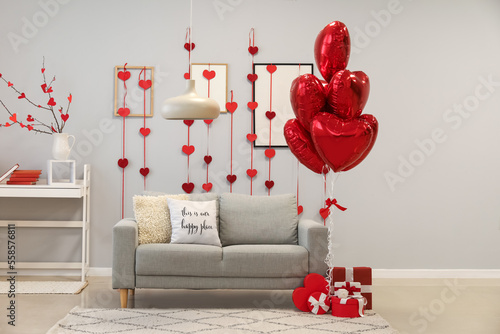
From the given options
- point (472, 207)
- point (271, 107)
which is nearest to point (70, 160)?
point (271, 107)

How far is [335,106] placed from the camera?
3.20 meters

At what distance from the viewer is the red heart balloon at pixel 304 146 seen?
11.1ft

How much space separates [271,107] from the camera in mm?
5141

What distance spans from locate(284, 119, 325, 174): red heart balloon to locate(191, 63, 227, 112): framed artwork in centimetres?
181

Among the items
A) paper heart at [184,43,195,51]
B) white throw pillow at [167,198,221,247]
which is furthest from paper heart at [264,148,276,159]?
paper heart at [184,43,195,51]

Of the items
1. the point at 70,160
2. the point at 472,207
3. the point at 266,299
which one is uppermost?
the point at 70,160

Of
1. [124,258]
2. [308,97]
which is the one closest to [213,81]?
[124,258]

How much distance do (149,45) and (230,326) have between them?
261 centimetres

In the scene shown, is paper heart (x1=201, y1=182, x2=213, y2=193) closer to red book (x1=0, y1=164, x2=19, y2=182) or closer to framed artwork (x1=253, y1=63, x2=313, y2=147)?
framed artwork (x1=253, y1=63, x2=313, y2=147)

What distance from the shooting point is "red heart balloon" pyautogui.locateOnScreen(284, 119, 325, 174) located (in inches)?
133

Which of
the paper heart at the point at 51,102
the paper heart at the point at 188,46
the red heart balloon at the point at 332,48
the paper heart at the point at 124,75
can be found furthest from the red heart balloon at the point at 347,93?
the paper heart at the point at 51,102

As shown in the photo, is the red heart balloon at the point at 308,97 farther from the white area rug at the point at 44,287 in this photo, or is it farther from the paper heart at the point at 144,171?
the white area rug at the point at 44,287

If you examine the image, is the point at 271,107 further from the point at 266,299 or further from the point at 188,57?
the point at 266,299

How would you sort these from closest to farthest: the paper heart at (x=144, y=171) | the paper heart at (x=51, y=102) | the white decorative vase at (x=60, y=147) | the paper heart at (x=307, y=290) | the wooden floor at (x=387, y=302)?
the wooden floor at (x=387, y=302), the paper heart at (x=307, y=290), the white decorative vase at (x=60, y=147), the paper heart at (x=51, y=102), the paper heart at (x=144, y=171)
